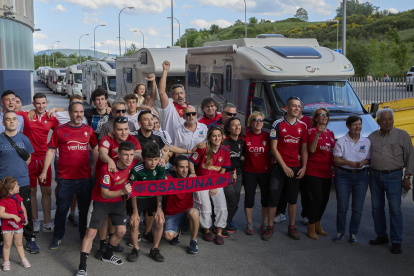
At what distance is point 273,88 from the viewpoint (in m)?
9.52

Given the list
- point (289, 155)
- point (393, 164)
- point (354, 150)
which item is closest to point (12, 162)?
point (289, 155)

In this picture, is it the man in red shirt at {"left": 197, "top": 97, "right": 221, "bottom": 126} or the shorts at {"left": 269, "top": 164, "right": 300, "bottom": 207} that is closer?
the shorts at {"left": 269, "top": 164, "right": 300, "bottom": 207}

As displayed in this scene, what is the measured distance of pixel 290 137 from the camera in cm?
672

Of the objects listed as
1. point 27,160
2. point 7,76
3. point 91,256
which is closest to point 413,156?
point 91,256

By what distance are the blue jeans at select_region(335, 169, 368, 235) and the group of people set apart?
0.01m

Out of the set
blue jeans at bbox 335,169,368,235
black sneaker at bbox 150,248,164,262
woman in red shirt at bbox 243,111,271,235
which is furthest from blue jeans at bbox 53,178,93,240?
blue jeans at bbox 335,169,368,235

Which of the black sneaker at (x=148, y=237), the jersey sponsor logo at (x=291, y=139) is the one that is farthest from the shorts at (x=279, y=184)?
the black sneaker at (x=148, y=237)

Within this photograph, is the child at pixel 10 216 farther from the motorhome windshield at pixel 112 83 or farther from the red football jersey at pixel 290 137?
the motorhome windshield at pixel 112 83

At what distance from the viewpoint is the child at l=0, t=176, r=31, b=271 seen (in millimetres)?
5641

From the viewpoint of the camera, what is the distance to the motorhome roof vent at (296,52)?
9844 mm

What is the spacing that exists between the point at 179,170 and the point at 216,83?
568 cm

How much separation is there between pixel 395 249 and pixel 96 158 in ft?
13.9

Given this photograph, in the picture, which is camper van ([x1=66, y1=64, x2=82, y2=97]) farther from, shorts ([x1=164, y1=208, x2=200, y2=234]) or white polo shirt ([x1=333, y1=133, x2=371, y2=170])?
white polo shirt ([x1=333, y1=133, x2=371, y2=170])

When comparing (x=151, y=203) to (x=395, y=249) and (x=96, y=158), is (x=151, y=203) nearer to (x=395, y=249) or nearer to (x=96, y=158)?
(x=96, y=158)
